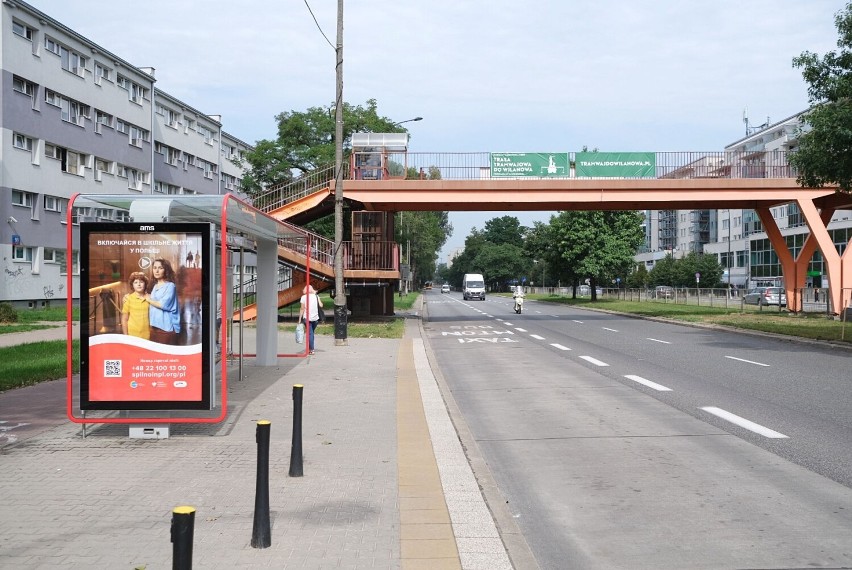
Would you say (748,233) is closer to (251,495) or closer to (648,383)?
(648,383)

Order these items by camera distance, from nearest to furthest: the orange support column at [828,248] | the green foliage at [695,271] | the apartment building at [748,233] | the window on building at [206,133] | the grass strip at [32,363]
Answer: the grass strip at [32,363]
the orange support column at [828,248]
the window on building at [206,133]
the apartment building at [748,233]
the green foliage at [695,271]

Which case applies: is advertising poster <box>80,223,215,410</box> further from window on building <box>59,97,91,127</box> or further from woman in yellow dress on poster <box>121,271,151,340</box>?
window on building <box>59,97,91,127</box>

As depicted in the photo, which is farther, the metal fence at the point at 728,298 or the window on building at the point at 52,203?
the window on building at the point at 52,203

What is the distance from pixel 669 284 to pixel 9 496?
95548 millimetres

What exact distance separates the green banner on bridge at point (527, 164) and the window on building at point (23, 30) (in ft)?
79.3

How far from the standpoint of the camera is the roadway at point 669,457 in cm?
506

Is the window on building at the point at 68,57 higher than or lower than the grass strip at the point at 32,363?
higher

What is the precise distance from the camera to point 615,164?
31578 millimetres

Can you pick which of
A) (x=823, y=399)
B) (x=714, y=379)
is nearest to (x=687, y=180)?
(x=714, y=379)

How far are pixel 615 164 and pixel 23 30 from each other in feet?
95.8

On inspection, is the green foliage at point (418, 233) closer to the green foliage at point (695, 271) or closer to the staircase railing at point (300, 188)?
the green foliage at point (695, 271)

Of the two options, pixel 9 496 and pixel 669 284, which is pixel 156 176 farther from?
pixel 669 284

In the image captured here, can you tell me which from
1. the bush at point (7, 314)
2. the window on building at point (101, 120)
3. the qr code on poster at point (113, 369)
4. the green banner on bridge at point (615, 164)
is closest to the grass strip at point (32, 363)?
the qr code on poster at point (113, 369)

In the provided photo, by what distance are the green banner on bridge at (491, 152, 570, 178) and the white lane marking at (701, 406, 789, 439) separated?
2188 centimetres
